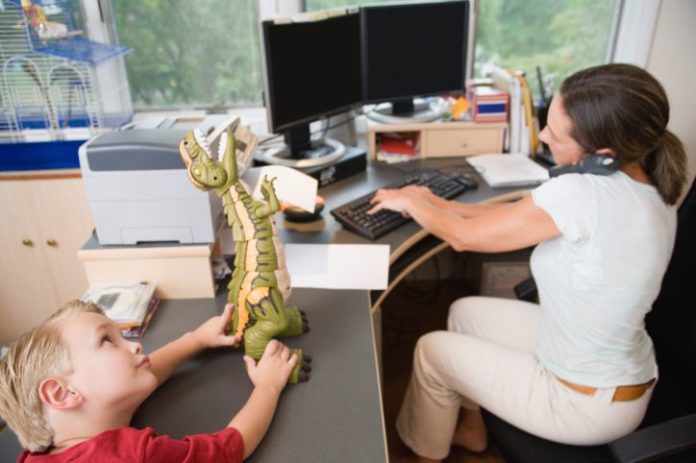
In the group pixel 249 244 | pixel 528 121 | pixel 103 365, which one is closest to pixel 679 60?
pixel 528 121

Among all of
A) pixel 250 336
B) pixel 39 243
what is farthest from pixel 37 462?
pixel 39 243

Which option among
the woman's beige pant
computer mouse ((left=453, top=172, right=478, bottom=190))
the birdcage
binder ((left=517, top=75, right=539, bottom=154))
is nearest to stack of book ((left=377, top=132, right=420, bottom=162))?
computer mouse ((left=453, top=172, right=478, bottom=190))

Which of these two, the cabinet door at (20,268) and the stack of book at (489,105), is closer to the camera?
the cabinet door at (20,268)

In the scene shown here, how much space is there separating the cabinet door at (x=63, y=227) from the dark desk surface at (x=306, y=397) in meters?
0.90

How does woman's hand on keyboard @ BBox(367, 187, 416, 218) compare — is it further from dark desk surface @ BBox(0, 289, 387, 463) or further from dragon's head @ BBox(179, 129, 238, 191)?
dragon's head @ BBox(179, 129, 238, 191)

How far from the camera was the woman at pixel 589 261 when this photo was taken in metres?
1.14

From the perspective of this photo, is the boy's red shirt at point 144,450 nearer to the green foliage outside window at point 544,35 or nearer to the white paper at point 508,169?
the white paper at point 508,169

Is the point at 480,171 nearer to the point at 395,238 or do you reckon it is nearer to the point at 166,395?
the point at 395,238

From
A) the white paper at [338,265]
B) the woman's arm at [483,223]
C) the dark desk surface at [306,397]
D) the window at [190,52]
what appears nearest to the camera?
the dark desk surface at [306,397]

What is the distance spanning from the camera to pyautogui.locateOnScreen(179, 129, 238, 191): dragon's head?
100 centimetres

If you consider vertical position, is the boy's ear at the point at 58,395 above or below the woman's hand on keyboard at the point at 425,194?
above

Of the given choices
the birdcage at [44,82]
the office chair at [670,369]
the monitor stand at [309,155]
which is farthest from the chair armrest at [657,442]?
the birdcage at [44,82]

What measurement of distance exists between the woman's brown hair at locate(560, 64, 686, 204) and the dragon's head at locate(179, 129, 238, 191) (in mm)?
742

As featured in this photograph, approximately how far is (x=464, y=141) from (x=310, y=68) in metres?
0.70
